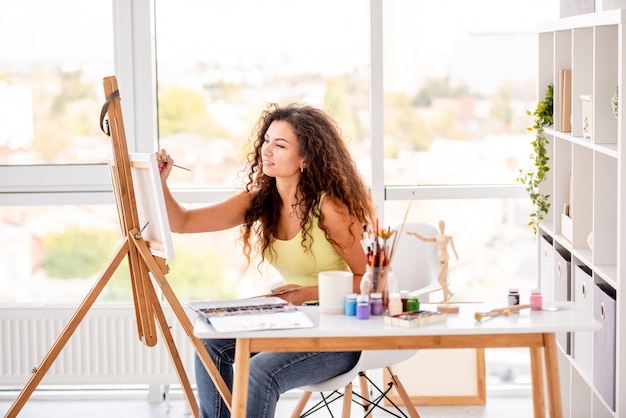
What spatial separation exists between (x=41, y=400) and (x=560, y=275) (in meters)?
2.30

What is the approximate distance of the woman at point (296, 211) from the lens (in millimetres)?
2975

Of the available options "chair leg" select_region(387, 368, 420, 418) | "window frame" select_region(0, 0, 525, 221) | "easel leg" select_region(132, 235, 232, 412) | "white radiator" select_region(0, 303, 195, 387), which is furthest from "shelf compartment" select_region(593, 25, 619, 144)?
"white radiator" select_region(0, 303, 195, 387)

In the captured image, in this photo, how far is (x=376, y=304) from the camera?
252 centimetres

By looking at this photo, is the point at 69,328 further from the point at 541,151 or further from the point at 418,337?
the point at 541,151

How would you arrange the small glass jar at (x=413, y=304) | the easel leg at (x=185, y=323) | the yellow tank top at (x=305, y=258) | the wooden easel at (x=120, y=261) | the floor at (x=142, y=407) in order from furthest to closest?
1. the floor at (x=142, y=407)
2. the yellow tank top at (x=305, y=258)
3. the wooden easel at (x=120, y=261)
4. the easel leg at (x=185, y=323)
5. the small glass jar at (x=413, y=304)

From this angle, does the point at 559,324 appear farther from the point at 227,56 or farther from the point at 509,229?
the point at 227,56

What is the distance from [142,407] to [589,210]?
6.72 ft

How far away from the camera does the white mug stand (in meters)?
2.54

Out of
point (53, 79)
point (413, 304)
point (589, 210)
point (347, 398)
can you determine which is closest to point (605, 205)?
point (589, 210)

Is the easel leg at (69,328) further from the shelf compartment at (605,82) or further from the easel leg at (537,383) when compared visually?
the shelf compartment at (605,82)

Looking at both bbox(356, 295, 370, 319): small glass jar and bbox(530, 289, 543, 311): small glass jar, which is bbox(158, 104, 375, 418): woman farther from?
bbox(530, 289, 543, 311): small glass jar

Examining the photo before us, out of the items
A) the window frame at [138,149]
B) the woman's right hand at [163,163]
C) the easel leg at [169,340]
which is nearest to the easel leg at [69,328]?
the easel leg at [169,340]

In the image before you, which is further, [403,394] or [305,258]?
[403,394]

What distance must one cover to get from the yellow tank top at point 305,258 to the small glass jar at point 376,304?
0.56 metres
